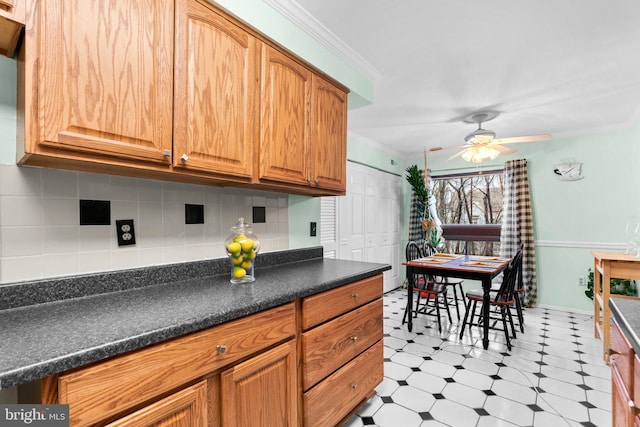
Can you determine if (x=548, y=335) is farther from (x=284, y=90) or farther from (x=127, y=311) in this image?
(x=127, y=311)

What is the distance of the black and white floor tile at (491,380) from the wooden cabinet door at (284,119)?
62.3 inches

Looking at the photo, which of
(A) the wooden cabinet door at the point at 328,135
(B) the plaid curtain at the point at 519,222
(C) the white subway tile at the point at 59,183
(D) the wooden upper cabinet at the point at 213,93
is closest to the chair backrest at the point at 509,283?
(B) the plaid curtain at the point at 519,222

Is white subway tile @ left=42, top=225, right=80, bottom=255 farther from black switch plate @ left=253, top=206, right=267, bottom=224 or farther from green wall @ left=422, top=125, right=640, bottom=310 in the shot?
green wall @ left=422, top=125, right=640, bottom=310

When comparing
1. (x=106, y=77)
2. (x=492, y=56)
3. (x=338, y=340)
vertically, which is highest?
(x=492, y=56)

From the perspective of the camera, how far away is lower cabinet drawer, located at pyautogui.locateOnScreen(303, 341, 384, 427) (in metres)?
1.52

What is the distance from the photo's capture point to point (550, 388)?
2230mm

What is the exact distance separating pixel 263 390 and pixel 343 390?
0.64 meters

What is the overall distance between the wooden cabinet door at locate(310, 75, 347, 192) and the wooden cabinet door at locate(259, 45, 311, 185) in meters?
0.07

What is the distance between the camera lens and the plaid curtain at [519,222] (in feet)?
13.8

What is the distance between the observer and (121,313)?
1.06 metres

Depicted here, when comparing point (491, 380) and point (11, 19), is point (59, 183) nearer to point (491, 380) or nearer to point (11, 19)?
point (11, 19)

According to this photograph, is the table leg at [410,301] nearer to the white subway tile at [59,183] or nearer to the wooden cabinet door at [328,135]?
the wooden cabinet door at [328,135]

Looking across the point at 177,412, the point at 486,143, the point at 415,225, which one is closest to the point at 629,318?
the point at 177,412

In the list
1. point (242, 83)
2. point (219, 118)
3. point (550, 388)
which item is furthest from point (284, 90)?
point (550, 388)
